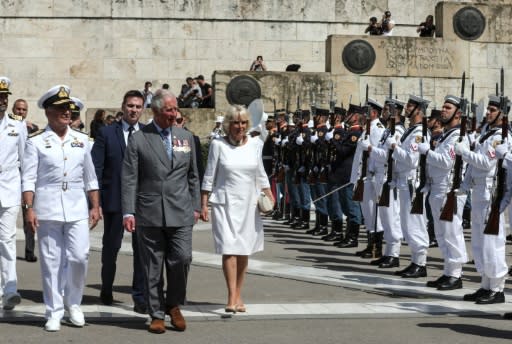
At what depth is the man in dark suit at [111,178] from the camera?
913cm

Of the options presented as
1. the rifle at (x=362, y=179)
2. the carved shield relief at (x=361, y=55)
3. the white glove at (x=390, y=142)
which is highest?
the carved shield relief at (x=361, y=55)

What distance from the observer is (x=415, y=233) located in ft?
37.7

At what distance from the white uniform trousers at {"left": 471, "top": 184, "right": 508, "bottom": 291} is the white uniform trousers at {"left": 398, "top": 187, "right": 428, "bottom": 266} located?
Result: 1640 millimetres

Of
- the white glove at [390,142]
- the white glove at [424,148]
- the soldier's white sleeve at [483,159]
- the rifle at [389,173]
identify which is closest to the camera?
the soldier's white sleeve at [483,159]

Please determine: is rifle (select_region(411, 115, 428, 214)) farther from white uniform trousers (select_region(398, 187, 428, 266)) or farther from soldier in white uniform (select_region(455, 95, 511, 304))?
soldier in white uniform (select_region(455, 95, 511, 304))

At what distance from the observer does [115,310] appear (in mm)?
8844

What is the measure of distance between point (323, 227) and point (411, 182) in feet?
15.3

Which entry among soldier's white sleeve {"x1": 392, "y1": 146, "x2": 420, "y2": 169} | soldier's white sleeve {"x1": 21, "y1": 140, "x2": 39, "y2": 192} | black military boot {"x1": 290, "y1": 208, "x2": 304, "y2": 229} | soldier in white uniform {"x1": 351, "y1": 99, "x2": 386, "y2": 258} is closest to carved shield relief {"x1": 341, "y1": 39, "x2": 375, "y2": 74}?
black military boot {"x1": 290, "y1": 208, "x2": 304, "y2": 229}

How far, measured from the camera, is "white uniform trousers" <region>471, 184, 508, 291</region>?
30.7ft

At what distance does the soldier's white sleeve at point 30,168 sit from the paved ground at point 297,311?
1.08m

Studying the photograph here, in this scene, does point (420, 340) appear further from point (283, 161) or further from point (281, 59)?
point (281, 59)

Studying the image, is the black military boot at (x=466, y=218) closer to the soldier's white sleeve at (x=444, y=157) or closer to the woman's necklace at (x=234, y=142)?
the soldier's white sleeve at (x=444, y=157)

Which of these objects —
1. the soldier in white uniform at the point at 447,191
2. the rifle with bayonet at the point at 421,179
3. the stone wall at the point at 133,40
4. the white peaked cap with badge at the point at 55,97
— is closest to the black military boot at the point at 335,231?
the rifle with bayonet at the point at 421,179

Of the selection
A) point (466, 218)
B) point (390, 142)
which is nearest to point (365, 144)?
point (390, 142)
